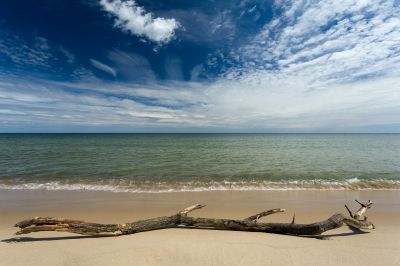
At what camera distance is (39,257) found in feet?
13.5

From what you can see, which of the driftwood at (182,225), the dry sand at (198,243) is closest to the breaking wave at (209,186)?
the dry sand at (198,243)

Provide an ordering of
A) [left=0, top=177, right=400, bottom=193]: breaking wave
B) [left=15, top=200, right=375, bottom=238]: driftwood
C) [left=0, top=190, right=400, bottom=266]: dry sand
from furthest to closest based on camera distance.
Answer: [left=0, top=177, right=400, bottom=193]: breaking wave < [left=15, top=200, right=375, bottom=238]: driftwood < [left=0, top=190, right=400, bottom=266]: dry sand

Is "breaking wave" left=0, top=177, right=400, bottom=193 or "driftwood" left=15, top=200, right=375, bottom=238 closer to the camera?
"driftwood" left=15, top=200, right=375, bottom=238

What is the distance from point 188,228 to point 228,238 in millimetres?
1406

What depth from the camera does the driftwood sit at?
5.04 metres

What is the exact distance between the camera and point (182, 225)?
6098 millimetres

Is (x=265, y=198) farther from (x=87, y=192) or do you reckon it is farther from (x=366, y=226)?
(x=87, y=192)

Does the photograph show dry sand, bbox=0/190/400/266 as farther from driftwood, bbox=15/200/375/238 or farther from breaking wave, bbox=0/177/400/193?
breaking wave, bbox=0/177/400/193

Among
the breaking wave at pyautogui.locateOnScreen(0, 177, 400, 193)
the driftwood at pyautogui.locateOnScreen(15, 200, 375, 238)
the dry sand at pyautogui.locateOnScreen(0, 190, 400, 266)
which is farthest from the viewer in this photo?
the breaking wave at pyautogui.locateOnScreen(0, 177, 400, 193)

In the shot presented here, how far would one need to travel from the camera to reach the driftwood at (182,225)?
504 cm

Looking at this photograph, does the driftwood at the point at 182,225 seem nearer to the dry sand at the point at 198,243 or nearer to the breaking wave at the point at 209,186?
the dry sand at the point at 198,243

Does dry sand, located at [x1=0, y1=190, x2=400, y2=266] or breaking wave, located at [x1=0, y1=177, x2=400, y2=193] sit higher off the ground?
dry sand, located at [x1=0, y1=190, x2=400, y2=266]

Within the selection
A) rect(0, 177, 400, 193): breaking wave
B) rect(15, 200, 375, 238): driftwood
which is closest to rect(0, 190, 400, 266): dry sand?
rect(15, 200, 375, 238): driftwood

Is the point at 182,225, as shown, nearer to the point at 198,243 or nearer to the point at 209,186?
the point at 198,243
